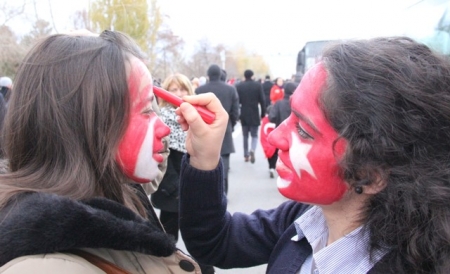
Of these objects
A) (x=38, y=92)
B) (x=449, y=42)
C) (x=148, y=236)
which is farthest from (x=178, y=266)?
(x=449, y=42)

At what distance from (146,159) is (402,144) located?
2.22ft

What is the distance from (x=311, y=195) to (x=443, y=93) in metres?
0.40

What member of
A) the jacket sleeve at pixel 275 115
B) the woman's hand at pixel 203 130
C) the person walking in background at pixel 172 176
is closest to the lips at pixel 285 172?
the woman's hand at pixel 203 130

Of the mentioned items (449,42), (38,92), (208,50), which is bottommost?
(208,50)

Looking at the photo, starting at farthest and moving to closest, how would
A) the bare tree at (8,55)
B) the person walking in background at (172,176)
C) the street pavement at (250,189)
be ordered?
1. the bare tree at (8,55)
2. the street pavement at (250,189)
3. the person walking in background at (172,176)

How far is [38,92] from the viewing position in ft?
3.86

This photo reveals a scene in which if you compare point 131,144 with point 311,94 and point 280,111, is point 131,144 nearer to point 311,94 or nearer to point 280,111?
point 311,94

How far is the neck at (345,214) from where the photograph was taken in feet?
3.90

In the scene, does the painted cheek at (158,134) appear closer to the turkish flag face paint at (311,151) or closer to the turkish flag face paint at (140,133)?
the turkish flag face paint at (140,133)

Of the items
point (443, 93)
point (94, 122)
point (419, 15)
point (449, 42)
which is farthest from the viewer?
point (419, 15)

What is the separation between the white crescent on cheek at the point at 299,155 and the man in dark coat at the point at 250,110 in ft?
23.5

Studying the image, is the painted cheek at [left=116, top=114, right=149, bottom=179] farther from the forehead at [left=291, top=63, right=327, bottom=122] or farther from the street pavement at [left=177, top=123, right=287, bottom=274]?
the street pavement at [left=177, top=123, right=287, bottom=274]

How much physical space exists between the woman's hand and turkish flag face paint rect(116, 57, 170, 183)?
0.10m

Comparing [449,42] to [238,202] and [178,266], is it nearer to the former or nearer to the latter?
[238,202]
